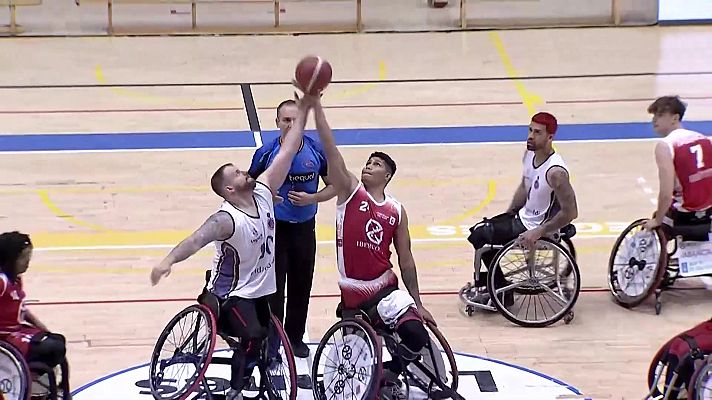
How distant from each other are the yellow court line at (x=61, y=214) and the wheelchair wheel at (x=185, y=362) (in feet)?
12.2

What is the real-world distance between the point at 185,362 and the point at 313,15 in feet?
36.8

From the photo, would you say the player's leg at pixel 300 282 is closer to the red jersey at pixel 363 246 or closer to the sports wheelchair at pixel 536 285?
the red jersey at pixel 363 246

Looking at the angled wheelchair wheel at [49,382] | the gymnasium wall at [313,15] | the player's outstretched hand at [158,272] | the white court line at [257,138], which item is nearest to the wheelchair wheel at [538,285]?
the player's outstretched hand at [158,272]

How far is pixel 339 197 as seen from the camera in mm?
6719

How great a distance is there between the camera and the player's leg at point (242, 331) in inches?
244

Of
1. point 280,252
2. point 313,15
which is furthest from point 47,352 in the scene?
point 313,15

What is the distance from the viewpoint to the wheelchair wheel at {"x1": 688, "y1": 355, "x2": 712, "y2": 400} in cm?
604

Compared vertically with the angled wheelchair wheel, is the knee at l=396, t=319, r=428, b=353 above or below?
above

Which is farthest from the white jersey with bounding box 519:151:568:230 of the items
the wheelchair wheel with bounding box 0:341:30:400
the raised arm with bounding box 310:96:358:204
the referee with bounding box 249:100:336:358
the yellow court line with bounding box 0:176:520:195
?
the wheelchair wheel with bounding box 0:341:30:400

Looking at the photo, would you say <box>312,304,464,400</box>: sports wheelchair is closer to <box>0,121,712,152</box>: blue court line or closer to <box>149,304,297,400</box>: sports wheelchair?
<box>149,304,297,400</box>: sports wheelchair

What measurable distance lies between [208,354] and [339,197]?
1.32 metres

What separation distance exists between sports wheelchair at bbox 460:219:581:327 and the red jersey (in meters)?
1.52

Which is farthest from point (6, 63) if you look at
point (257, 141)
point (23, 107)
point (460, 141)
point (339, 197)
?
point (339, 197)

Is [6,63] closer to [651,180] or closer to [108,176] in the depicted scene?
[108,176]
